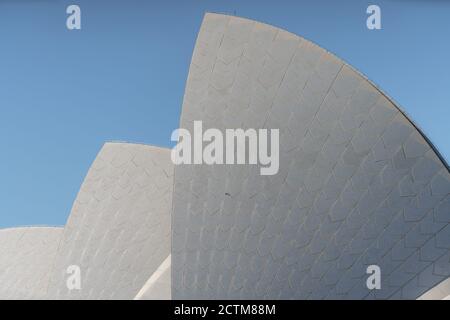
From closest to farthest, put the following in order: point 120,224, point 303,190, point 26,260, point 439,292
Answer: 1. point 439,292
2. point 303,190
3. point 120,224
4. point 26,260

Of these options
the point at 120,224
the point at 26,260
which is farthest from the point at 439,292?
the point at 26,260

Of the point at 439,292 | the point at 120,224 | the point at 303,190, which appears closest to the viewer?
the point at 439,292

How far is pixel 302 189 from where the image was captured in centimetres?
953

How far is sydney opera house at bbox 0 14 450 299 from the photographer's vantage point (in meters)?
8.27

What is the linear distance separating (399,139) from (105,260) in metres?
8.59

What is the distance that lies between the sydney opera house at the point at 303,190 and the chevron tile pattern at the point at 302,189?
0.02 m

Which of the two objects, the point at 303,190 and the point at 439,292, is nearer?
the point at 439,292

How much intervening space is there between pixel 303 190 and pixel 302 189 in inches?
1.1

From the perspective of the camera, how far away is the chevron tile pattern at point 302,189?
8.30 m

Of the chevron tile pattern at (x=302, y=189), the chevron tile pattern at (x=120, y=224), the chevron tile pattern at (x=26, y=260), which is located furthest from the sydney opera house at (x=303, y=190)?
the chevron tile pattern at (x=26, y=260)

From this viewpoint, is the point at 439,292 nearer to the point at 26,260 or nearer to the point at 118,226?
the point at 118,226

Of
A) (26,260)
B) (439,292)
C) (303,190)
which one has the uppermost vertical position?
(26,260)

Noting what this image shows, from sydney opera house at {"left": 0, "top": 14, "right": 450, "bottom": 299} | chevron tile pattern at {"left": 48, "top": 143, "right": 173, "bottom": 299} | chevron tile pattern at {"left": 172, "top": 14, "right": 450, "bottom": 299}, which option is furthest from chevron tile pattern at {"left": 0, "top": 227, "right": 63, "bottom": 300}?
chevron tile pattern at {"left": 172, "top": 14, "right": 450, "bottom": 299}
